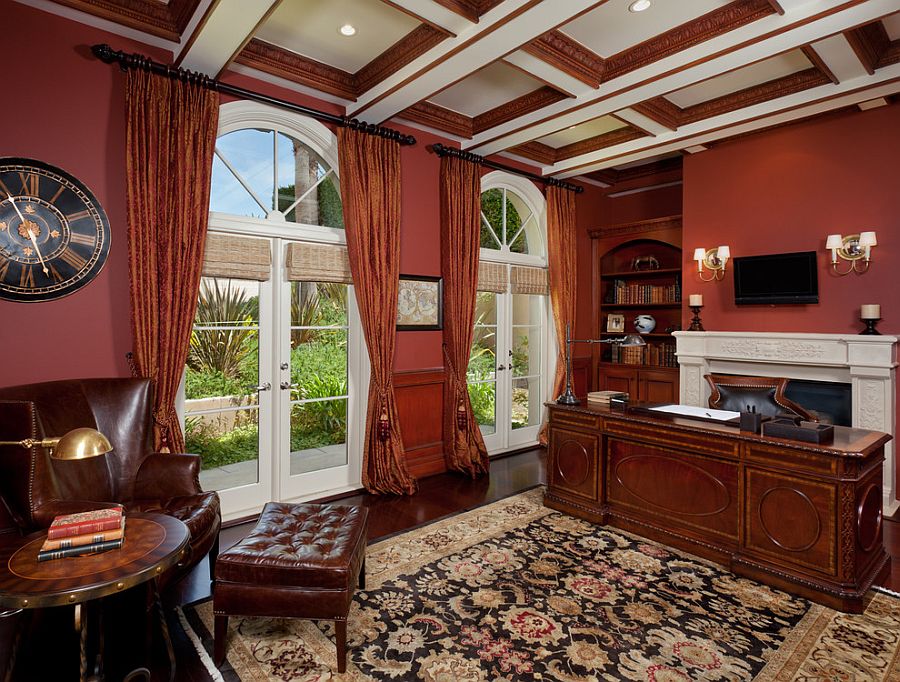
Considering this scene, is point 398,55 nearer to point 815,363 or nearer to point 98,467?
point 98,467

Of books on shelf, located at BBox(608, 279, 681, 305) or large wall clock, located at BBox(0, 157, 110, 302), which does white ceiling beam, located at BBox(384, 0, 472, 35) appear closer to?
large wall clock, located at BBox(0, 157, 110, 302)

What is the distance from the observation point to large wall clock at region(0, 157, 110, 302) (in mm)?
2914

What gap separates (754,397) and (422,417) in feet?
9.03

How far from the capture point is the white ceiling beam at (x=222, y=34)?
2826 mm

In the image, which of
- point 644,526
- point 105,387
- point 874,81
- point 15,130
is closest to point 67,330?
point 105,387

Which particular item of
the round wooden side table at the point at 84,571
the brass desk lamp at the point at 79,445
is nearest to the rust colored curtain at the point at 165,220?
the round wooden side table at the point at 84,571

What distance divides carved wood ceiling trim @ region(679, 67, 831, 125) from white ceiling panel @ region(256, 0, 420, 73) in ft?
9.18

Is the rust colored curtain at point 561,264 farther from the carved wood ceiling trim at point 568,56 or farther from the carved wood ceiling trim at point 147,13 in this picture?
the carved wood ceiling trim at point 147,13

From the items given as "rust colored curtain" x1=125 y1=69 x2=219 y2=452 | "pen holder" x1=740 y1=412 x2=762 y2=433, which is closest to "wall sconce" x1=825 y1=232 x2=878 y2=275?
"pen holder" x1=740 y1=412 x2=762 y2=433

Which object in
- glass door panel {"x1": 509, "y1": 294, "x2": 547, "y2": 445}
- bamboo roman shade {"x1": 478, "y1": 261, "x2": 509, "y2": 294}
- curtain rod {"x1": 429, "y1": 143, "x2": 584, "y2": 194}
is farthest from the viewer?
glass door panel {"x1": 509, "y1": 294, "x2": 547, "y2": 445}

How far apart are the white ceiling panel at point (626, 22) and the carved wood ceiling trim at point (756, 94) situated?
56.4 inches

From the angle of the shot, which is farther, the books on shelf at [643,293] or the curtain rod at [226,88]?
the books on shelf at [643,293]

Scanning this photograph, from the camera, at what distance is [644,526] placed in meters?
3.47

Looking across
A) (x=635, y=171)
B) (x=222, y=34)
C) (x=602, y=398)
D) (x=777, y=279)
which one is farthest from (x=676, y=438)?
(x=635, y=171)
